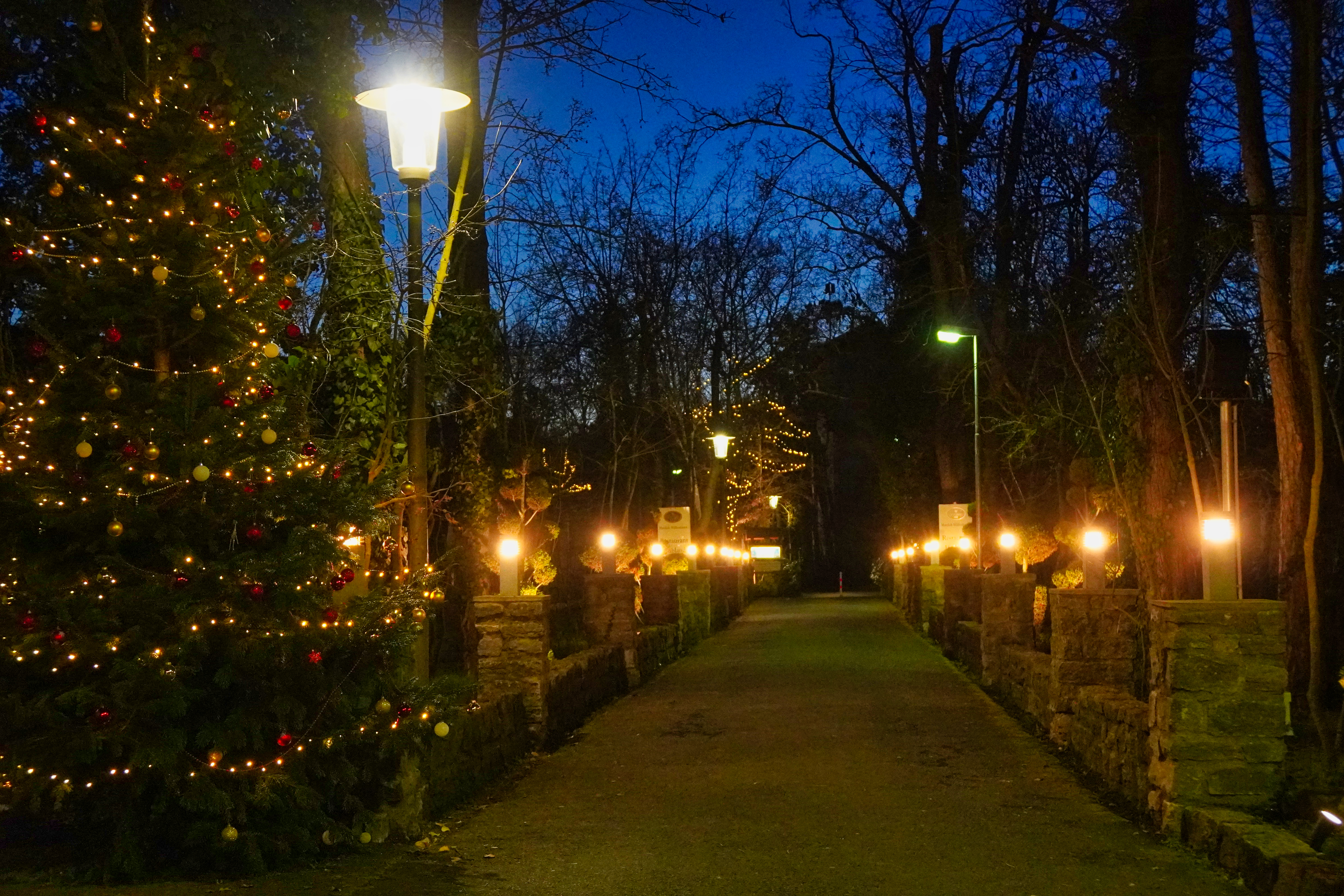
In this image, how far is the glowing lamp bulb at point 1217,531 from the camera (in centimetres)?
846

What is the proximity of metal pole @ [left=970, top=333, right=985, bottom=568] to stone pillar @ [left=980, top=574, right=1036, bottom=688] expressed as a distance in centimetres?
585

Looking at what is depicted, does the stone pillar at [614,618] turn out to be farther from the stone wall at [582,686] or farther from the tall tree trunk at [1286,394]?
the tall tree trunk at [1286,394]

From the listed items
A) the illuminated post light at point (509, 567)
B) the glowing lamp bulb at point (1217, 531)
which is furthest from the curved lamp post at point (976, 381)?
the glowing lamp bulb at point (1217, 531)

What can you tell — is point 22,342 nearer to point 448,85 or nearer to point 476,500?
point 448,85

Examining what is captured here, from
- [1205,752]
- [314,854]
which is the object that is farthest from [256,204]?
[1205,752]

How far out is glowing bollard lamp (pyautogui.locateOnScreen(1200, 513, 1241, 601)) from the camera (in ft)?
27.3

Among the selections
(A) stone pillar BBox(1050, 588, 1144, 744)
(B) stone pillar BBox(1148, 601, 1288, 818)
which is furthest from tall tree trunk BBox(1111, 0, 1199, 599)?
(B) stone pillar BBox(1148, 601, 1288, 818)

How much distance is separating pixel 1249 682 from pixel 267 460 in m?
5.81

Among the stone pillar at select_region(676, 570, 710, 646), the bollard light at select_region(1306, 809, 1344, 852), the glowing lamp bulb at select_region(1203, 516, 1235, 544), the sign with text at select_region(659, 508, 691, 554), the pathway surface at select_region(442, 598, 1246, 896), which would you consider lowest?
the pathway surface at select_region(442, 598, 1246, 896)

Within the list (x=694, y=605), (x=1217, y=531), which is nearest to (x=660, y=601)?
(x=694, y=605)

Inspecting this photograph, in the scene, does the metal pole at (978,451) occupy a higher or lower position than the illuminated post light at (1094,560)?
higher

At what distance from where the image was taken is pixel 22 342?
7809 millimetres

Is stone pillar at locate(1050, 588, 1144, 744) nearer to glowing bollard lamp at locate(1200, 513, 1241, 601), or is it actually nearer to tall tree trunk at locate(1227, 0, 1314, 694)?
tall tree trunk at locate(1227, 0, 1314, 694)

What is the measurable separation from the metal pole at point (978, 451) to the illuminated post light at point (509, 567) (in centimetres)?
1289
